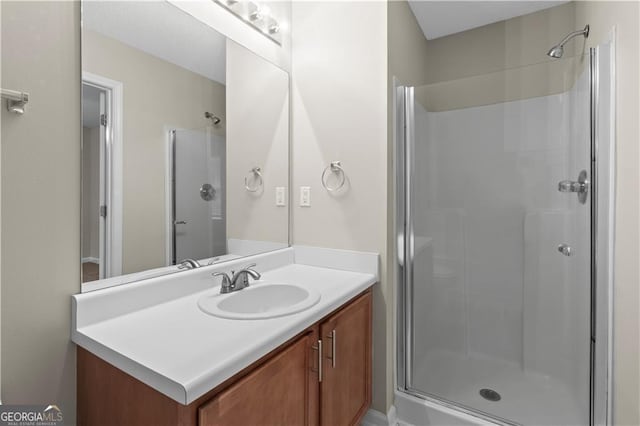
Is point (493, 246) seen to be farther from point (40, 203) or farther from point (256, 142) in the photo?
point (40, 203)

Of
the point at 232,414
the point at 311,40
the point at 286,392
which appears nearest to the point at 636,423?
the point at 286,392

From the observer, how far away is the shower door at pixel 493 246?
5.21 ft

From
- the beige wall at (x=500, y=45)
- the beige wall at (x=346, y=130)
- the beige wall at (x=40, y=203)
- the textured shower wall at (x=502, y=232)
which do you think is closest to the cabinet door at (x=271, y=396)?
the beige wall at (x=40, y=203)

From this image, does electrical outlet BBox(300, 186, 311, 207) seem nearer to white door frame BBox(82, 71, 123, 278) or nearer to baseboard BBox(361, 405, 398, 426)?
white door frame BBox(82, 71, 123, 278)

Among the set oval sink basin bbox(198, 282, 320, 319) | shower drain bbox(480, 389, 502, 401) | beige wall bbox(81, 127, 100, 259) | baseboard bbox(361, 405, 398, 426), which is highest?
beige wall bbox(81, 127, 100, 259)

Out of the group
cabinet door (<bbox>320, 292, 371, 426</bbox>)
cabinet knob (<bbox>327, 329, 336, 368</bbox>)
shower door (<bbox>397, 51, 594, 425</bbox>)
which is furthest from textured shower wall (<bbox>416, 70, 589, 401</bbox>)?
cabinet knob (<bbox>327, 329, 336, 368</bbox>)

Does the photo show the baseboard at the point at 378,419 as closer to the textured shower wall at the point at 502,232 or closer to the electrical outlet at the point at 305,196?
the textured shower wall at the point at 502,232

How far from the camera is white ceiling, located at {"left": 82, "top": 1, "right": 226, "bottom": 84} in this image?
1.06 m

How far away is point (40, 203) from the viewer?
35.3 inches

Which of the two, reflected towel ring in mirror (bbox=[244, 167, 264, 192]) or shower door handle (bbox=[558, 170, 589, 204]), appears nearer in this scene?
shower door handle (bbox=[558, 170, 589, 204])

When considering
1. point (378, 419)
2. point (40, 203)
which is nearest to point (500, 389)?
point (378, 419)

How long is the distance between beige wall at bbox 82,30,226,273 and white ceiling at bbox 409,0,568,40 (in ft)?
5.38

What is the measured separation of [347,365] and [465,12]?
2.33 meters

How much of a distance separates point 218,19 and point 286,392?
159 cm
